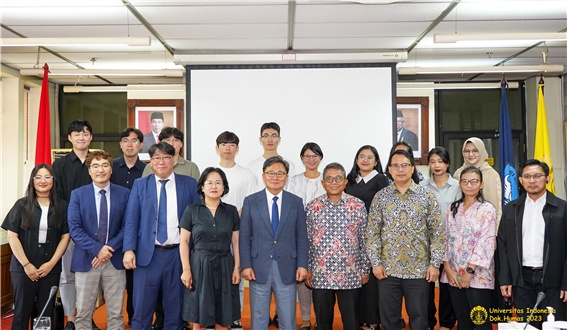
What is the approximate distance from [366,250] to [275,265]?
2.19ft

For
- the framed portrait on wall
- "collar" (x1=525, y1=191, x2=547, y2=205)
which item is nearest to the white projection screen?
the framed portrait on wall

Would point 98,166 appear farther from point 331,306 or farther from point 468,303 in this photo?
point 468,303

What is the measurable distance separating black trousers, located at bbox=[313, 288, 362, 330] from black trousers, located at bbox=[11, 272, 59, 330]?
1948 mm

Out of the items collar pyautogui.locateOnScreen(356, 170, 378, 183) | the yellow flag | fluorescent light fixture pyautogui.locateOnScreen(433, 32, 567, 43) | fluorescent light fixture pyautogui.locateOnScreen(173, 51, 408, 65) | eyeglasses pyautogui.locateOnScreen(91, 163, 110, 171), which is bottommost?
collar pyautogui.locateOnScreen(356, 170, 378, 183)

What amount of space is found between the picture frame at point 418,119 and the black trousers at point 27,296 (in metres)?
6.27

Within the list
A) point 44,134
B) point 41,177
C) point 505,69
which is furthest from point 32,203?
point 505,69

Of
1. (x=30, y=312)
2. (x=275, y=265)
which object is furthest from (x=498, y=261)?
(x=30, y=312)

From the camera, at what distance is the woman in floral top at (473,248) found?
4203 mm

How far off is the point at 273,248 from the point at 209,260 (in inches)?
18.3

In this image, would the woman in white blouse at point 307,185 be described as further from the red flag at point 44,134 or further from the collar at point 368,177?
the red flag at point 44,134

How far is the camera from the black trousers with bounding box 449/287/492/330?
4.26 m

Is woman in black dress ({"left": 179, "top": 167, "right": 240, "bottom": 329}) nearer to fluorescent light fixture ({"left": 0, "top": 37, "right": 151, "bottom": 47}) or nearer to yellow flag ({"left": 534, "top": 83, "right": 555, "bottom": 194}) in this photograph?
fluorescent light fixture ({"left": 0, "top": 37, "right": 151, "bottom": 47})

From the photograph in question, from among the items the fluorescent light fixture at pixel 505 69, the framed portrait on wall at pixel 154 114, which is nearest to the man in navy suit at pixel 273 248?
the fluorescent light fixture at pixel 505 69

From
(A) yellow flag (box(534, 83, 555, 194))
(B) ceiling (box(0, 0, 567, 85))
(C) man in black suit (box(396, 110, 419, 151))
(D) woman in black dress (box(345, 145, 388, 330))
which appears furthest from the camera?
(C) man in black suit (box(396, 110, 419, 151))
